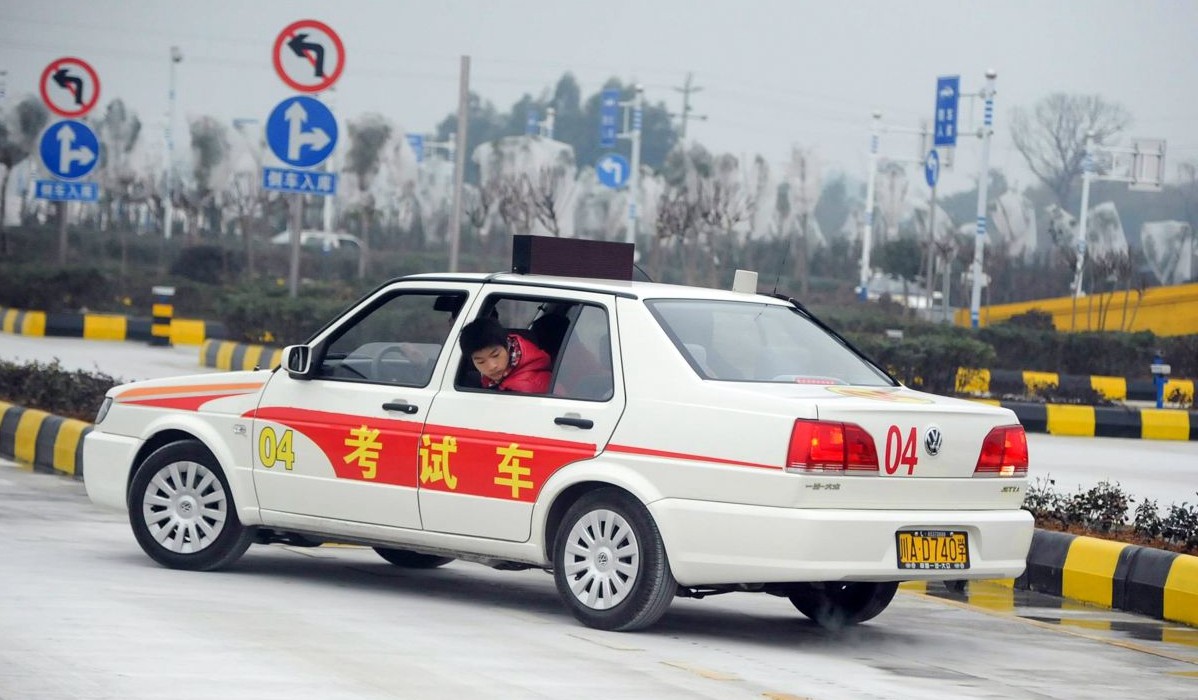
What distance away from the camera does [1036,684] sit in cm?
697

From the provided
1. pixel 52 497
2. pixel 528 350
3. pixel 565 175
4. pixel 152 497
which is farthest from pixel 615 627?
pixel 565 175

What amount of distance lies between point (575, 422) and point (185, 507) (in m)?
2.21

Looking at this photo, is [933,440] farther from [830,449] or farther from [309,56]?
[309,56]

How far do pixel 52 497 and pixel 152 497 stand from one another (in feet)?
10.6

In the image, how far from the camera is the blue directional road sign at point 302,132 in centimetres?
1569

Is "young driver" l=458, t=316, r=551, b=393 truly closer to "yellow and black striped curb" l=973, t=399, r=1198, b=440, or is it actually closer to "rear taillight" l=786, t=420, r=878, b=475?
"rear taillight" l=786, t=420, r=878, b=475

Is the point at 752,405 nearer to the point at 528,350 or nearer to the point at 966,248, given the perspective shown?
the point at 528,350

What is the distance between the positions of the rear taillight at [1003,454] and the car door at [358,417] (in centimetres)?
234

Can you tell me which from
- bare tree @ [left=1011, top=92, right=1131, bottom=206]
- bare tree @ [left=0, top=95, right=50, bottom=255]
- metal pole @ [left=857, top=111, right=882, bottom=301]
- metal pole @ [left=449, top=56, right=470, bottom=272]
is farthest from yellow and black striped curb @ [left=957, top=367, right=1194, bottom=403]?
bare tree @ [left=1011, top=92, right=1131, bottom=206]

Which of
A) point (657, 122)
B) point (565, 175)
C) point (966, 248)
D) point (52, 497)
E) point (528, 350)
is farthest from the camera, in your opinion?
point (657, 122)

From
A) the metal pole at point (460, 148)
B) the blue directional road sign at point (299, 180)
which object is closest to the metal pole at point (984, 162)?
the metal pole at point (460, 148)

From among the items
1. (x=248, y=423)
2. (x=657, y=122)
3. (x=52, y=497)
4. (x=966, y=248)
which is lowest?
(x=52, y=497)

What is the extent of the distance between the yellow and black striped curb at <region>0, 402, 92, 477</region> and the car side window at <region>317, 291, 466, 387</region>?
5.04 meters

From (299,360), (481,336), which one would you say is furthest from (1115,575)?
(299,360)
